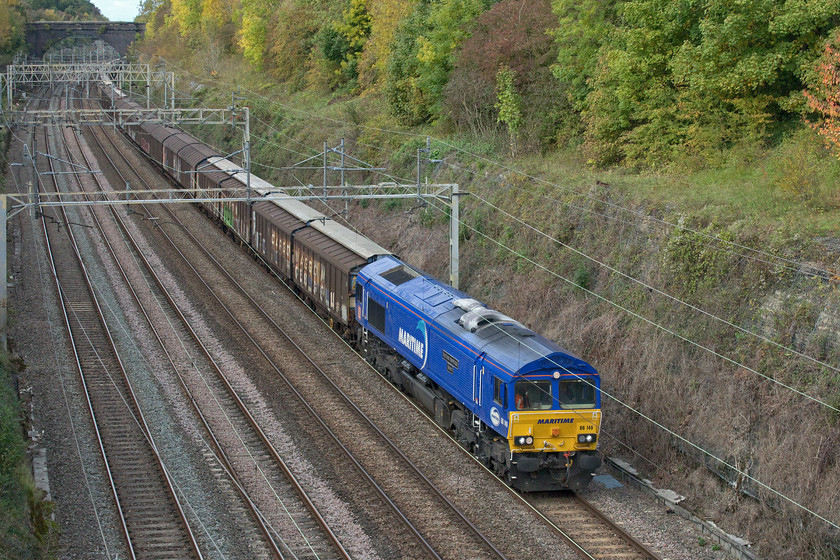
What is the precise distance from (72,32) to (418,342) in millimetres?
114205

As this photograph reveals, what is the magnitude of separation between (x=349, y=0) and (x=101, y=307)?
36.0m

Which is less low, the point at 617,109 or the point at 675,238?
the point at 617,109

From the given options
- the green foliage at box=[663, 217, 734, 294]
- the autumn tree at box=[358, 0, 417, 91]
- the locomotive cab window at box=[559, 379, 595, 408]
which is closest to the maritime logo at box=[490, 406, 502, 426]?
the locomotive cab window at box=[559, 379, 595, 408]

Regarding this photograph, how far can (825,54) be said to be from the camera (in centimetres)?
1956

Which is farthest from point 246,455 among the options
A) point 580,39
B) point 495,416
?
point 580,39

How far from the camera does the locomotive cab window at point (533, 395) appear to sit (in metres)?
15.7

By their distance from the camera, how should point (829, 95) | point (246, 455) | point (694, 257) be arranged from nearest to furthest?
point (829, 95)
point (246, 455)
point (694, 257)

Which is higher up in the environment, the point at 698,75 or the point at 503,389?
the point at 698,75

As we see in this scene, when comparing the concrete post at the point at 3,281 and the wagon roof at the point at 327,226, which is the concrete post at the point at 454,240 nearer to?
the wagon roof at the point at 327,226

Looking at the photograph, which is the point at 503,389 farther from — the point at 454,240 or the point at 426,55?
the point at 426,55

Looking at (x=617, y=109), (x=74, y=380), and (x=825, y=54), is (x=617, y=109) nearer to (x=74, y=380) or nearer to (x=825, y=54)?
(x=825, y=54)

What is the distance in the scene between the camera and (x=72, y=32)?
11631 centimetres

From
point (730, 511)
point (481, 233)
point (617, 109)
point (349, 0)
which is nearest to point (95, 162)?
point (349, 0)

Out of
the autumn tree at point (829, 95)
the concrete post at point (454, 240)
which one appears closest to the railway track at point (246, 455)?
the concrete post at point (454, 240)
